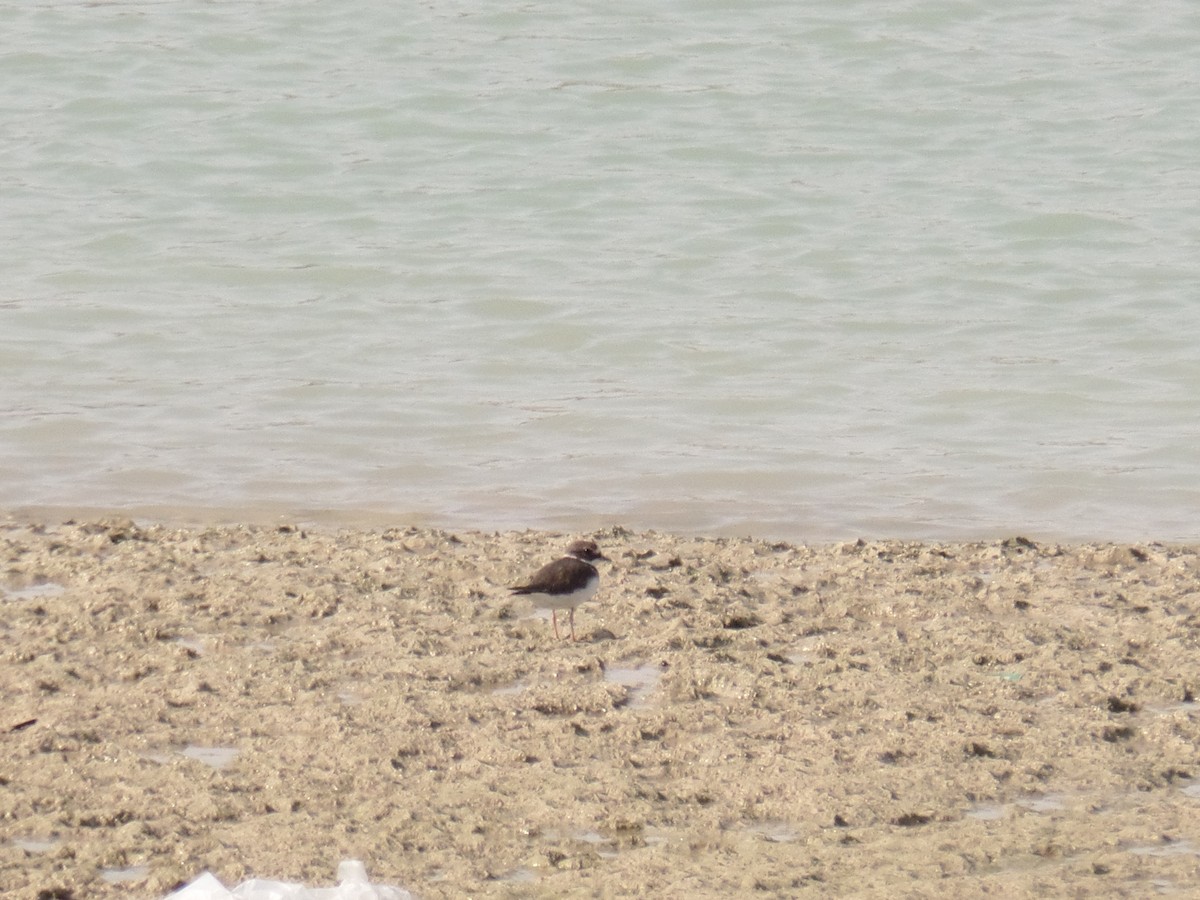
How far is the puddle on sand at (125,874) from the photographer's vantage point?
14.0 ft

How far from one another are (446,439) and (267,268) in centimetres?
323

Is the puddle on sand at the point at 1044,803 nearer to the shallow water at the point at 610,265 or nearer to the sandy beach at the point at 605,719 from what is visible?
the sandy beach at the point at 605,719

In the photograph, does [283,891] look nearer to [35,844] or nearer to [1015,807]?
[35,844]

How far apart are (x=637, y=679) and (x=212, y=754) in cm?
141

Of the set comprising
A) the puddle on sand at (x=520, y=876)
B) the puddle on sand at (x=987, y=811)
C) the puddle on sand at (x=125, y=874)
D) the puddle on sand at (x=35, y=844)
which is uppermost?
the puddle on sand at (x=35, y=844)

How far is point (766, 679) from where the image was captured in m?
5.59

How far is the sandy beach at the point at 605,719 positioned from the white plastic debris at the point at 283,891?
17cm

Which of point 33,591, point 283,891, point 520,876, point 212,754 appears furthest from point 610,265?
point 283,891

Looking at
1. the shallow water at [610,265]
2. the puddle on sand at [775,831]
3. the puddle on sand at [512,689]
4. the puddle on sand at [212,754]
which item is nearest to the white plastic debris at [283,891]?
the puddle on sand at [212,754]

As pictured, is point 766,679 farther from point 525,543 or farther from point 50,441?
point 50,441

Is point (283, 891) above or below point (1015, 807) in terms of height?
above

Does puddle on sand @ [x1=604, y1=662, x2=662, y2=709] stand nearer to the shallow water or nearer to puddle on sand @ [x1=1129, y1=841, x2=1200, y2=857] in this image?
puddle on sand @ [x1=1129, y1=841, x2=1200, y2=857]

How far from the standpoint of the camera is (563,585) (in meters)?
5.92

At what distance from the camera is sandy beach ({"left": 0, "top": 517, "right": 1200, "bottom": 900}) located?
14.5 ft
